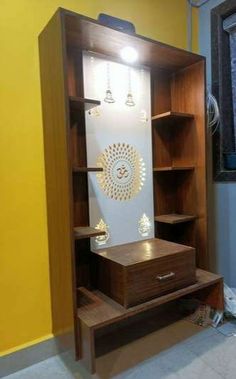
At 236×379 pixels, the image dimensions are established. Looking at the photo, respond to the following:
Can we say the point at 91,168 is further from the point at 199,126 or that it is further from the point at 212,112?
the point at 212,112

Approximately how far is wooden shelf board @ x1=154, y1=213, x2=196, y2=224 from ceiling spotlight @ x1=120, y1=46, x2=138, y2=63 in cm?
100

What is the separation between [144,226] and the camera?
1813 millimetres

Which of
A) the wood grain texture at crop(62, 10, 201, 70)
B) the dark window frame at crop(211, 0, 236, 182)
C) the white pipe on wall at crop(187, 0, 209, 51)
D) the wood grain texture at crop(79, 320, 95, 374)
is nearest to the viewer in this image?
the wood grain texture at crop(79, 320, 95, 374)

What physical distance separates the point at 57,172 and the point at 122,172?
0.49m

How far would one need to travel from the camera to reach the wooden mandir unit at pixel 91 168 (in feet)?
4.18

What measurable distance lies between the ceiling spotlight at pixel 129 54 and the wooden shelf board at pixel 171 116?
0.37m

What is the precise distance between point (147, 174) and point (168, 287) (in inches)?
27.7

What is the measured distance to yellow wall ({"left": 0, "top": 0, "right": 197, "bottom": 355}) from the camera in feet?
4.55

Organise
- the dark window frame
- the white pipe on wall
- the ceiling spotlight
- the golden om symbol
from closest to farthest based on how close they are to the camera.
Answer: the ceiling spotlight
the golden om symbol
the dark window frame
the white pipe on wall

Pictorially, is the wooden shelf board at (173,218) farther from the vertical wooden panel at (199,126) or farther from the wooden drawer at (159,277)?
the wooden drawer at (159,277)

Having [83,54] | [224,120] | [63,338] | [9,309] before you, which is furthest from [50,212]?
[224,120]

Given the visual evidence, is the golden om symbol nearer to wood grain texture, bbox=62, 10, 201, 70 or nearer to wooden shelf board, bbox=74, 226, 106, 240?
wooden shelf board, bbox=74, 226, 106, 240

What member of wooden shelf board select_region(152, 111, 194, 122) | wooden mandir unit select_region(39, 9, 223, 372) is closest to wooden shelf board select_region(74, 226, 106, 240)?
wooden mandir unit select_region(39, 9, 223, 372)

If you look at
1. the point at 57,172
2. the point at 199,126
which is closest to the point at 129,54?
the point at 199,126
